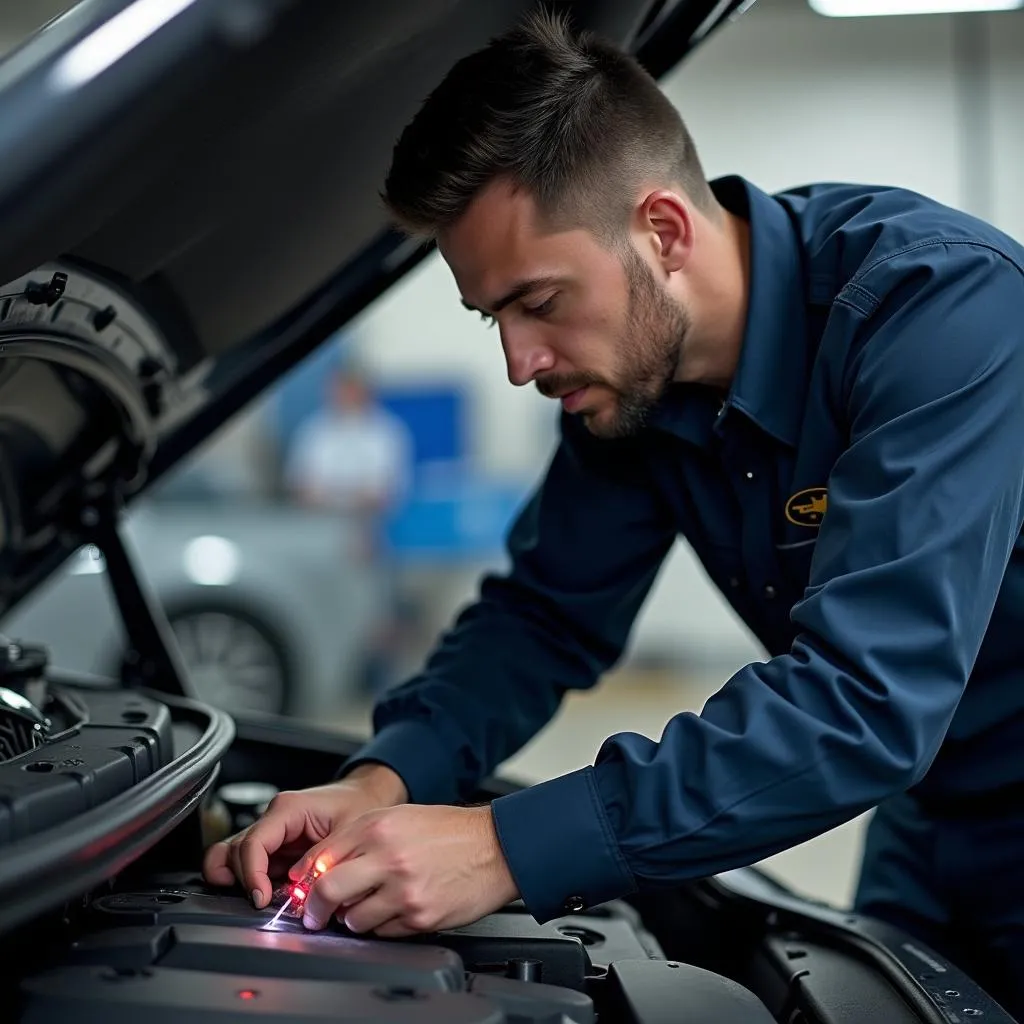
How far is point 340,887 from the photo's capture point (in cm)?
88

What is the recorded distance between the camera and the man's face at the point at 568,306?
108 cm

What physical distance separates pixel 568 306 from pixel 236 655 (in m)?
3.84

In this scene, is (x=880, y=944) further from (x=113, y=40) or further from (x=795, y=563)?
(x=113, y=40)

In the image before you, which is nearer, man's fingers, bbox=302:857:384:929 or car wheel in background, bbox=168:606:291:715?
man's fingers, bbox=302:857:384:929

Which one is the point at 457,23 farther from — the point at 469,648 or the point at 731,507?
the point at 469,648

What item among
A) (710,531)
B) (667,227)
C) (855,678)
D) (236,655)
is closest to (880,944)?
(855,678)

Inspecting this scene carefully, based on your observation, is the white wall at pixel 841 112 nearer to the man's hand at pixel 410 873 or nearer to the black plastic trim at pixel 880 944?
the black plastic trim at pixel 880 944

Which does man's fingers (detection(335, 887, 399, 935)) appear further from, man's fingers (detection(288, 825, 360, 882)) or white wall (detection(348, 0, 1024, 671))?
white wall (detection(348, 0, 1024, 671))

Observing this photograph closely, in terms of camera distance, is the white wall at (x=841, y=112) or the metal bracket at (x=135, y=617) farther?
the white wall at (x=841, y=112)

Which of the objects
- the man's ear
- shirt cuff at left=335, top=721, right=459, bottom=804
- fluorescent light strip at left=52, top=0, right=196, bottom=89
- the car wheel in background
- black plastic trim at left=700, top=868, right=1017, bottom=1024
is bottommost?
black plastic trim at left=700, top=868, right=1017, bottom=1024

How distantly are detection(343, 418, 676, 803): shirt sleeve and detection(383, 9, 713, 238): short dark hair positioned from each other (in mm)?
338

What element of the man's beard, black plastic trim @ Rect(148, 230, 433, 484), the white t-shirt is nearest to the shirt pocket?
the man's beard


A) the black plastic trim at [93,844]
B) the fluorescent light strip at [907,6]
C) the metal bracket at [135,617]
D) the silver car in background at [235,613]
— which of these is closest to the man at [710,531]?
the black plastic trim at [93,844]

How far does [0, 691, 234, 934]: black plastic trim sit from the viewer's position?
0.70 meters
